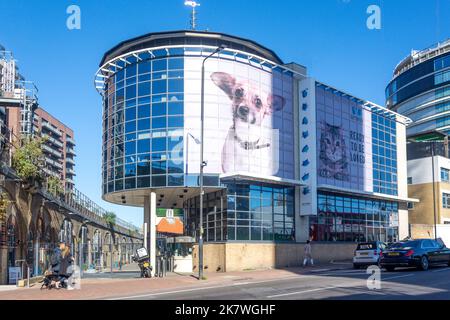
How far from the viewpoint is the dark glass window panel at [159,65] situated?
120ft

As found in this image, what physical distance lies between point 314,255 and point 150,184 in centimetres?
Result: 1282

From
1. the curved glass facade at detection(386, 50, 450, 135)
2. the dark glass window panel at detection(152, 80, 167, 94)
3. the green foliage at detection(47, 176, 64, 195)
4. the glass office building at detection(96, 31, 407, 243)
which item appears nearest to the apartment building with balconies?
the green foliage at detection(47, 176, 64, 195)

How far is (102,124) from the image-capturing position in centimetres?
4088

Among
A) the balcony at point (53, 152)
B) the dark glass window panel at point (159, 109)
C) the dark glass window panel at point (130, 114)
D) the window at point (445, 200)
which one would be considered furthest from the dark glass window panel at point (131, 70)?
the balcony at point (53, 152)

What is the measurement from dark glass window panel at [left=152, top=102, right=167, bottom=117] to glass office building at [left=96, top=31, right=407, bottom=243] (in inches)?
2.9

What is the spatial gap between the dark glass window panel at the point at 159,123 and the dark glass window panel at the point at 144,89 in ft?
6.33

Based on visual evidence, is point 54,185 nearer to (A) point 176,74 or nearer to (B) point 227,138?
(A) point 176,74

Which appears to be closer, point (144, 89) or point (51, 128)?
point (144, 89)

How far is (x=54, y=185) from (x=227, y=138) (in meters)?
12.9

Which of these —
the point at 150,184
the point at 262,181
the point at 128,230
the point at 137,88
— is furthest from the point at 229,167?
the point at 128,230

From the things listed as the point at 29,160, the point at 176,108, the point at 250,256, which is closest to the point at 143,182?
the point at 176,108

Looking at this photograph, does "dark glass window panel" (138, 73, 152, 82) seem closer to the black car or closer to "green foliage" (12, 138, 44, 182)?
"green foliage" (12, 138, 44, 182)

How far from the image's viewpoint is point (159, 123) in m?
35.9

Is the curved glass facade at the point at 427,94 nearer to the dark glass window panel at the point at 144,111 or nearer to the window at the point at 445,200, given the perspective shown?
the window at the point at 445,200
